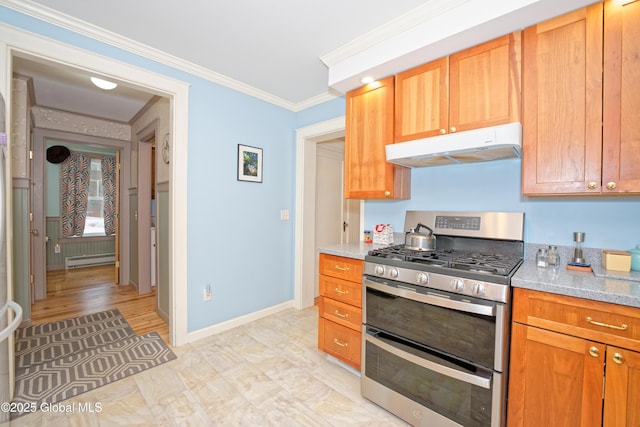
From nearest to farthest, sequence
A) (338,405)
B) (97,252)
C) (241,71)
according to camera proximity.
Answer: (338,405) < (241,71) < (97,252)

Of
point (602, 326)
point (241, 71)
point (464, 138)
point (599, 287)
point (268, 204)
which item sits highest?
point (241, 71)

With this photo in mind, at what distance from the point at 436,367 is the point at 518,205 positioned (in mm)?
1173

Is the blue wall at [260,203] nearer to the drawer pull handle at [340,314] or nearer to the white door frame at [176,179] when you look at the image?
the white door frame at [176,179]

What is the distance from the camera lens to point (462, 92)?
1755 mm

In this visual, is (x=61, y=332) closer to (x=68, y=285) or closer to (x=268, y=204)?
(x=68, y=285)

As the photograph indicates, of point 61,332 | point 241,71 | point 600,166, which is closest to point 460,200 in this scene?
point 600,166

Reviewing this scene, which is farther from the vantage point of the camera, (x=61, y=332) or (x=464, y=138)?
(x=61, y=332)

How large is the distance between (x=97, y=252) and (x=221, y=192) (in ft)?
15.8

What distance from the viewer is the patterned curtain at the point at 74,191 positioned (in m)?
5.37

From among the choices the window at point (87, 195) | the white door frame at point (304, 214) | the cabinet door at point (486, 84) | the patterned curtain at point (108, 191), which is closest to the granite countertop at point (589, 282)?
the cabinet door at point (486, 84)

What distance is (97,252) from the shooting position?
5711 millimetres

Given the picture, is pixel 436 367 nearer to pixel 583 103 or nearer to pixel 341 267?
pixel 341 267

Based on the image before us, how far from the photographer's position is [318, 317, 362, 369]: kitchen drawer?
6.67 feet

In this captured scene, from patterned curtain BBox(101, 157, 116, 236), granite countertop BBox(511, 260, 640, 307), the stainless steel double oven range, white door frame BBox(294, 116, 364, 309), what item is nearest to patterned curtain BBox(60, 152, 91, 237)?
patterned curtain BBox(101, 157, 116, 236)
